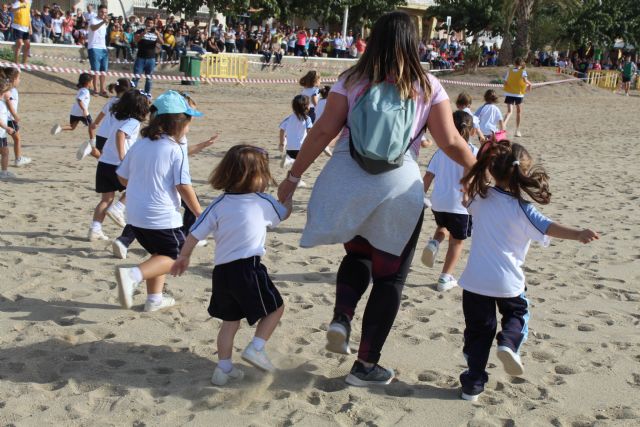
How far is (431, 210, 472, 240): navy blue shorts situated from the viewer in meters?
5.82

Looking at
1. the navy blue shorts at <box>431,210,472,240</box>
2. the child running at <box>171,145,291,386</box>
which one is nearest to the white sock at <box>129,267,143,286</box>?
the child running at <box>171,145,291,386</box>

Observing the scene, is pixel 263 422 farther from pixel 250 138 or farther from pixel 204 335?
pixel 250 138

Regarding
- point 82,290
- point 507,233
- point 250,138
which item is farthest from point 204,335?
point 250,138

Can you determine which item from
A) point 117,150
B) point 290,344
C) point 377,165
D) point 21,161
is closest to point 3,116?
point 21,161

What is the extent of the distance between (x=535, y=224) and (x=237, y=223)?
155 centimetres

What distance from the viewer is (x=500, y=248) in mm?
3865

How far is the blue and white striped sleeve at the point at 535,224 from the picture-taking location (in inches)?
147

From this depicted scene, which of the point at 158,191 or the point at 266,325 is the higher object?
the point at 158,191

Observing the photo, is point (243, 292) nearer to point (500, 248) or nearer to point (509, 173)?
point (500, 248)

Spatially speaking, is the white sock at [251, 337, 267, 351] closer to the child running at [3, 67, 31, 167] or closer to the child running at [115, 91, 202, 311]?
the child running at [115, 91, 202, 311]

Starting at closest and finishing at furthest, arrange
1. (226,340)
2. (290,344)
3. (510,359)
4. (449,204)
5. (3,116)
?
(510,359), (226,340), (290,344), (449,204), (3,116)

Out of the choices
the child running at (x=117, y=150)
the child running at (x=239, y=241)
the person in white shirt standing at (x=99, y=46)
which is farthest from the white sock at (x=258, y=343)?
the person in white shirt standing at (x=99, y=46)

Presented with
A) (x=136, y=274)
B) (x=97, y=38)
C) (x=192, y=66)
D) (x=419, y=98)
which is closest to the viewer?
(x=419, y=98)

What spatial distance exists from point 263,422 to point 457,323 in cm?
199
